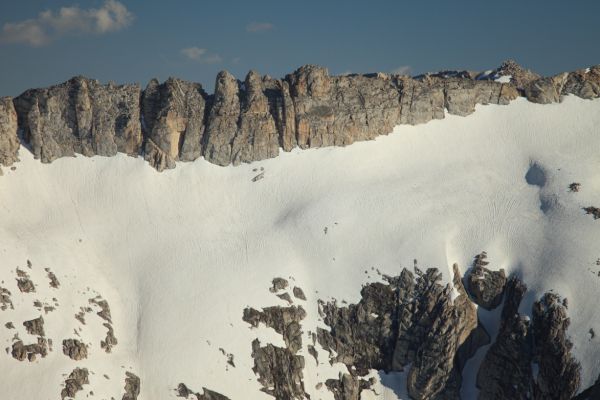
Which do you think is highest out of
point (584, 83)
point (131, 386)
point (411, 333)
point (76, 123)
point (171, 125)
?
point (584, 83)

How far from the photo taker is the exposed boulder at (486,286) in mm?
64688

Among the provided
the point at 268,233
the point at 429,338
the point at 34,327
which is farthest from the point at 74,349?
the point at 429,338

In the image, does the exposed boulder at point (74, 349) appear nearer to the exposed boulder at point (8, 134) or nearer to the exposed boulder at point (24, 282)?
the exposed boulder at point (24, 282)

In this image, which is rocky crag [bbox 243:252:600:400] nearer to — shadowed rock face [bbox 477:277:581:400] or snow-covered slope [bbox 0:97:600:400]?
shadowed rock face [bbox 477:277:581:400]

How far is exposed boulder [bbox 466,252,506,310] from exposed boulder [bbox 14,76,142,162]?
4676 cm

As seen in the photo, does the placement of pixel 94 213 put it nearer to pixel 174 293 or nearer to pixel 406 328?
pixel 174 293

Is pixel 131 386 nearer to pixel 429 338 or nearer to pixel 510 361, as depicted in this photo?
pixel 429 338

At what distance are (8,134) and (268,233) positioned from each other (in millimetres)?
36508

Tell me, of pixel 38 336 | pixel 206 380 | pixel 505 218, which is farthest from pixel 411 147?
pixel 38 336

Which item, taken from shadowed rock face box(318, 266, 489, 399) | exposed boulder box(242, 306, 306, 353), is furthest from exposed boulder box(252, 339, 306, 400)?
shadowed rock face box(318, 266, 489, 399)

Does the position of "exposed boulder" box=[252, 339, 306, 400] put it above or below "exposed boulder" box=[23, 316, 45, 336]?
below

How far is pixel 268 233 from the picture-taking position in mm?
75812

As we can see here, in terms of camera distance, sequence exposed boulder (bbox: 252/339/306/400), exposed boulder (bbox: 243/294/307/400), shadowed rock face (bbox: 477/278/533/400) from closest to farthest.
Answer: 1. shadowed rock face (bbox: 477/278/533/400)
2. exposed boulder (bbox: 252/339/306/400)
3. exposed boulder (bbox: 243/294/307/400)

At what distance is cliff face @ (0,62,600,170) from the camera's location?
8331 cm
